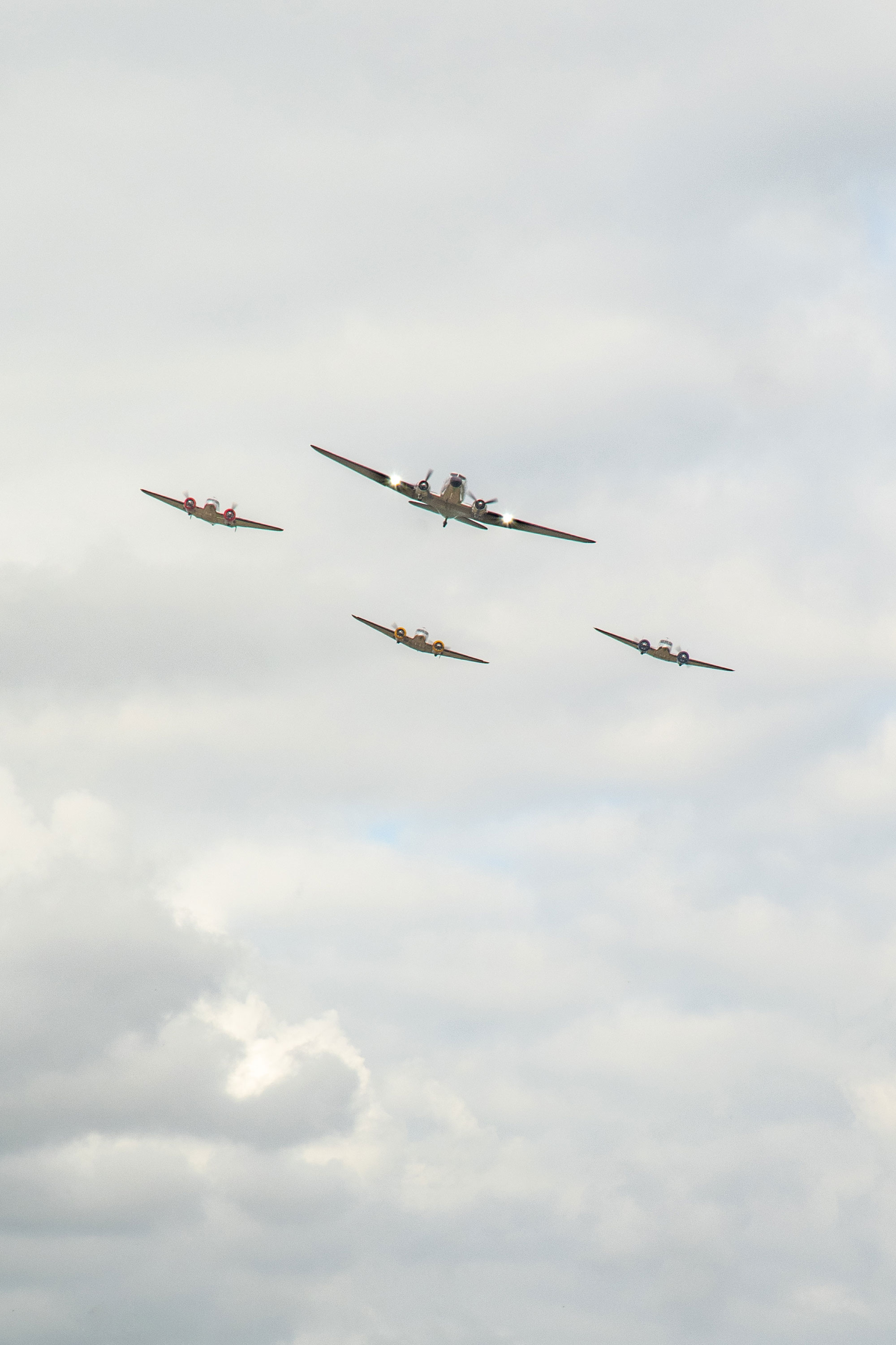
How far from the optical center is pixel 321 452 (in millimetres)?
148250

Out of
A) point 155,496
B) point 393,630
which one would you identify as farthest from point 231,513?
point 393,630

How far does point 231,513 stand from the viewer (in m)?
176

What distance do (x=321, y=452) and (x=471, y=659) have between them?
56.1 m

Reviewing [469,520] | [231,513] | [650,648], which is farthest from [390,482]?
[650,648]

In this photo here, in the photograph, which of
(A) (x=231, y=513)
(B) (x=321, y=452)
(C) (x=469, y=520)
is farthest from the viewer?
(A) (x=231, y=513)

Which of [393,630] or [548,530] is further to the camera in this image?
[393,630]

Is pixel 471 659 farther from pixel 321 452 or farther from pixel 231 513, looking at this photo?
pixel 321 452

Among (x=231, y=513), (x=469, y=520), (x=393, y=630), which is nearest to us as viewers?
(x=469, y=520)

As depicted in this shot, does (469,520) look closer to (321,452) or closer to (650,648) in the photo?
(321,452)

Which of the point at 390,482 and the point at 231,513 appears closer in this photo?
the point at 390,482

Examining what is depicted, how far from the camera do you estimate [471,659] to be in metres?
199

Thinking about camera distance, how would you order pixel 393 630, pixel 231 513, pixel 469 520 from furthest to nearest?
pixel 393 630 < pixel 231 513 < pixel 469 520

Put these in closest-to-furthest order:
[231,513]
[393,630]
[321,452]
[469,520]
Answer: [321,452] → [469,520] → [231,513] → [393,630]

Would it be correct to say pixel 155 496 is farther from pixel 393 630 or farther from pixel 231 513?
pixel 393 630
